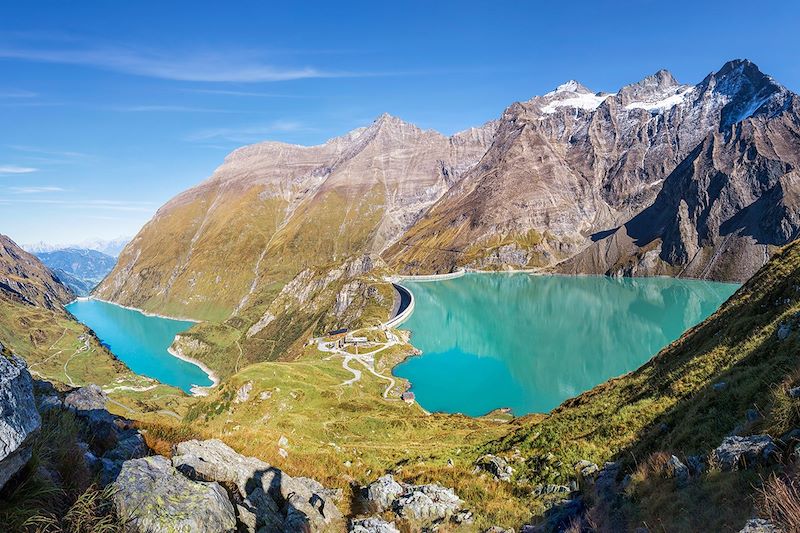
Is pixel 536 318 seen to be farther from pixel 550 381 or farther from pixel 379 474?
pixel 379 474

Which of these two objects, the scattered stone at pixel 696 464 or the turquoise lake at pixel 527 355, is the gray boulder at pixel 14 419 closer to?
the scattered stone at pixel 696 464

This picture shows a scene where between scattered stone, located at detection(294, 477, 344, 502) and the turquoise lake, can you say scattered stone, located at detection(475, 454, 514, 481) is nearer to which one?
scattered stone, located at detection(294, 477, 344, 502)

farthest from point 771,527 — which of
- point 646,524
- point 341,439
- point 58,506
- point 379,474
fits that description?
point 341,439

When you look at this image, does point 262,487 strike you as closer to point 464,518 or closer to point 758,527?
point 464,518

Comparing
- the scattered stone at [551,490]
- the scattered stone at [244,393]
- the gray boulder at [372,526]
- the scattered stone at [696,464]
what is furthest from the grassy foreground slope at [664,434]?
the scattered stone at [244,393]

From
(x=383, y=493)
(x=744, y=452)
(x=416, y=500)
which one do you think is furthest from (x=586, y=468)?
(x=383, y=493)

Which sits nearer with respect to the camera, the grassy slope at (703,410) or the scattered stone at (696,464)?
the grassy slope at (703,410)

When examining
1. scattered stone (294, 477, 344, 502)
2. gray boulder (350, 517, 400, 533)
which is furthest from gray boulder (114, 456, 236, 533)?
scattered stone (294, 477, 344, 502)
